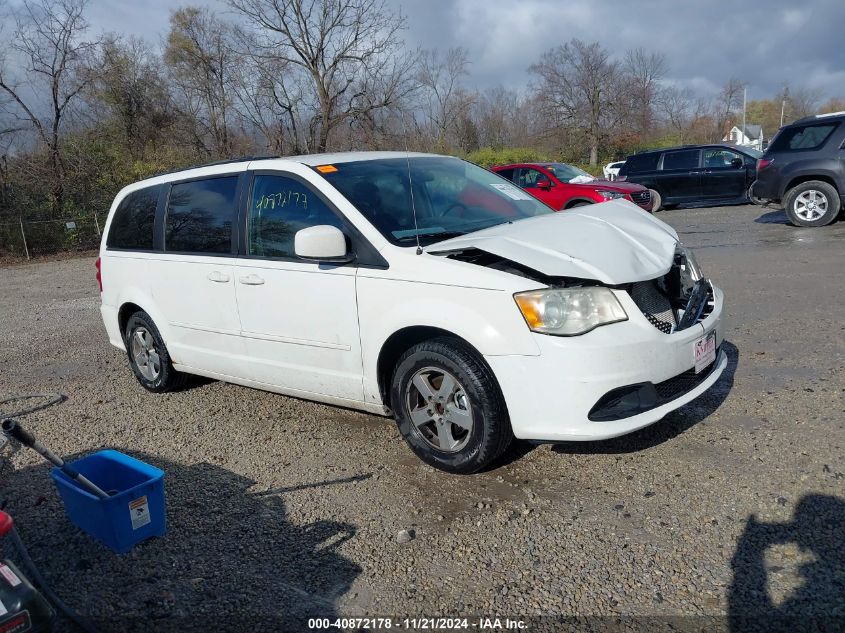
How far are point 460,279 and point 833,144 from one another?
38.1ft

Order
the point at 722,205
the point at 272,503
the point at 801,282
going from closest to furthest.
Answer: the point at 272,503 → the point at 801,282 → the point at 722,205

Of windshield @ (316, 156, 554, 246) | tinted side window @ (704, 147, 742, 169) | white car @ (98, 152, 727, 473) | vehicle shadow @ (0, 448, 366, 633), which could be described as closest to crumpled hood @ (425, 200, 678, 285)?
white car @ (98, 152, 727, 473)

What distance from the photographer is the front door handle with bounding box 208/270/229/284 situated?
4.70 metres

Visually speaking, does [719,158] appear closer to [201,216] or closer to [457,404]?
[201,216]

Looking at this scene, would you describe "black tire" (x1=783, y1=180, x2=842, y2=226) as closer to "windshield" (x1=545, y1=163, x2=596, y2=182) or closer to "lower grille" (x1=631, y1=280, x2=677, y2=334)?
"windshield" (x1=545, y1=163, x2=596, y2=182)

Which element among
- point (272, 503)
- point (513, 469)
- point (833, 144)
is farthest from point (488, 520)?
point (833, 144)

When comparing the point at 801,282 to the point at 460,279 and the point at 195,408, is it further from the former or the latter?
the point at 195,408

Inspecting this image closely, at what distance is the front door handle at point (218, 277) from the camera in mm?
4703

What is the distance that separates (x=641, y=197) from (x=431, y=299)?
13.5m

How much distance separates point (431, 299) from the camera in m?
3.65

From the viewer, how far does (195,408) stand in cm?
535

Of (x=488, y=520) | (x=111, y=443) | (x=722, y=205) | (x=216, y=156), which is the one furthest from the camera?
(x=216, y=156)

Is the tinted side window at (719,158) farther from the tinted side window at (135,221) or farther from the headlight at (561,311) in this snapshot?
the headlight at (561,311)

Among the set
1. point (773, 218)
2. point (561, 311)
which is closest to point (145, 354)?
point (561, 311)
